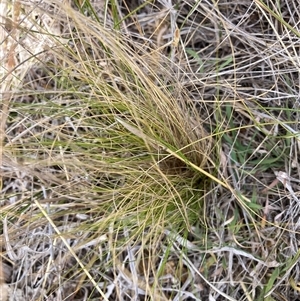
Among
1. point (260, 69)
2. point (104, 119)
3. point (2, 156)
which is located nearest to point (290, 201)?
point (260, 69)

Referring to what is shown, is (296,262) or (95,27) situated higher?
(95,27)

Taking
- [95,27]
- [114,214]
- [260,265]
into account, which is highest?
[95,27]

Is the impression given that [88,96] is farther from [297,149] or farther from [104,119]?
[297,149]

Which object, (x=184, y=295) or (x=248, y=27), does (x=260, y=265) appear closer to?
(x=184, y=295)

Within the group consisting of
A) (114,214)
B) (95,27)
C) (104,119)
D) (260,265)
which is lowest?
(260,265)

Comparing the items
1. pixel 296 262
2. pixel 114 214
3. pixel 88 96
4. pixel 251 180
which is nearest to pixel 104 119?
pixel 88 96

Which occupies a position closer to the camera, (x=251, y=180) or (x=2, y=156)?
(x=2, y=156)
